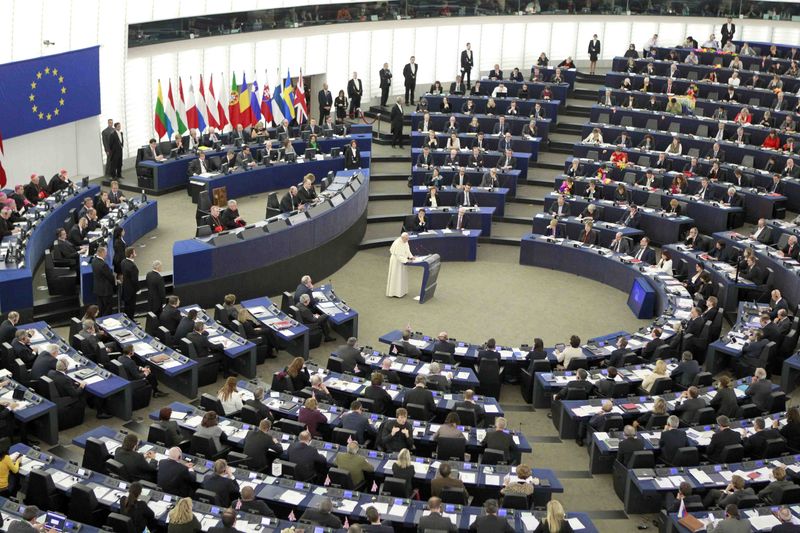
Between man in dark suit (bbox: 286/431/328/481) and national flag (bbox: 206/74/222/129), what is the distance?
66.7ft

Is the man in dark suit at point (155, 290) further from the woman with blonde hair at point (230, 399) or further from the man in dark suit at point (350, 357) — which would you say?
the woman with blonde hair at point (230, 399)

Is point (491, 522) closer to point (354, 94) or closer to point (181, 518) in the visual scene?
point (181, 518)

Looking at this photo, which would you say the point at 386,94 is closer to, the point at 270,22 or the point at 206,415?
the point at 270,22

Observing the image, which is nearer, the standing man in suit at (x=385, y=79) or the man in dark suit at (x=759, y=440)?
the man in dark suit at (x=759, y=440)

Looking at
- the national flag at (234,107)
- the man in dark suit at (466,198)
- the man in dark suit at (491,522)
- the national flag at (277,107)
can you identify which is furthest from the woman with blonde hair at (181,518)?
the national flag at (277,107)

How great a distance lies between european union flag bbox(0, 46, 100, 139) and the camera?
27703mm

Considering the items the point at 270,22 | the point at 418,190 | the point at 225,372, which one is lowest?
the point at 225,372

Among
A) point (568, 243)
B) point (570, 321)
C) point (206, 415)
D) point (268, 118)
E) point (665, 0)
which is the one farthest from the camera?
point (665, 0)

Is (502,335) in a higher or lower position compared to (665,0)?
lower

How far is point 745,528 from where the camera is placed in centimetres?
1391

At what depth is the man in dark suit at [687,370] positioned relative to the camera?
19.4 m

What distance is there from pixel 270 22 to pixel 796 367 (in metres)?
23.3

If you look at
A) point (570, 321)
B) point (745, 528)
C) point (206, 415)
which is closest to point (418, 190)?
point (570, 321)

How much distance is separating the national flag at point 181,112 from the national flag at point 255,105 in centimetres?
225
